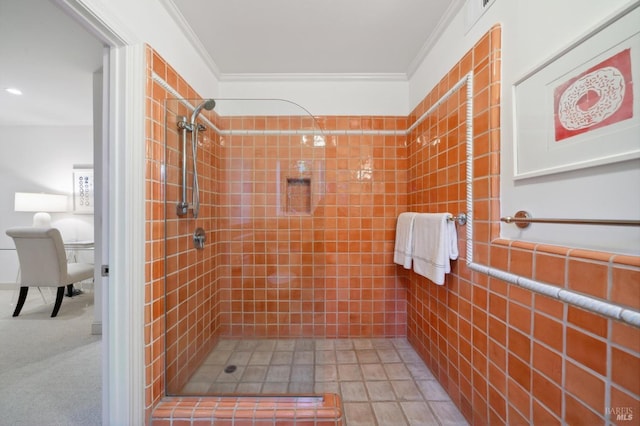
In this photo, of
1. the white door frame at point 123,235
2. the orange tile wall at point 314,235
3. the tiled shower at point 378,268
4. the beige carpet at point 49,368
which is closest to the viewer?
the tiled shower at point 378,268

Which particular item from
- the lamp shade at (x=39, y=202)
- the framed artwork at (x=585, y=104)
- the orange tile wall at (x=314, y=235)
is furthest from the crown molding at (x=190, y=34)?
the lamp shade at (x=39, y=202)

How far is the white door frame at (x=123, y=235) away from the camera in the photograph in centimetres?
108

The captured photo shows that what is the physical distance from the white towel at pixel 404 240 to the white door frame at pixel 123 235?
1540 millimetres

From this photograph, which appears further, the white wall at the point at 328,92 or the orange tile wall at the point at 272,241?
the white wall at the point at 328,92

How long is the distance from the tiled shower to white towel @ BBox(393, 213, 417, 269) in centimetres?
14

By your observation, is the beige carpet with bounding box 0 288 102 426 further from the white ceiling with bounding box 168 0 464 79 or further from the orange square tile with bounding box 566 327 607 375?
the white ceiling with bounding box 168 0 464 79

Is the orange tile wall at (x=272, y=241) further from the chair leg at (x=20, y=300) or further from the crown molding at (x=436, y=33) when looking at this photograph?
the chair leg at (x=20, y=300)

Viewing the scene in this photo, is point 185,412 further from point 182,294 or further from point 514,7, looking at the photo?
point 514,7

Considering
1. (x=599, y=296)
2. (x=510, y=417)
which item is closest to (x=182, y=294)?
(x=510, y=417)

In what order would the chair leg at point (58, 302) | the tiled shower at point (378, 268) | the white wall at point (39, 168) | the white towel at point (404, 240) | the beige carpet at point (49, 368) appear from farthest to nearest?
the white wall at point (39, 168), the chair leg at point (58, 302), the white towel at point (404, 240), the beige carpet at point (49, 368), the tiled shower at point (378, 268)

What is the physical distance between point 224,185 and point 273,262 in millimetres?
675

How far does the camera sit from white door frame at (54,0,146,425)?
1082mm

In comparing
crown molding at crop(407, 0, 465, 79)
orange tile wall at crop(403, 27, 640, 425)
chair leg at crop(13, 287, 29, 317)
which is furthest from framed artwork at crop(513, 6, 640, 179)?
chair leg at crop(13, 287, 29, 317)

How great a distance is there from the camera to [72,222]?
346 cm
